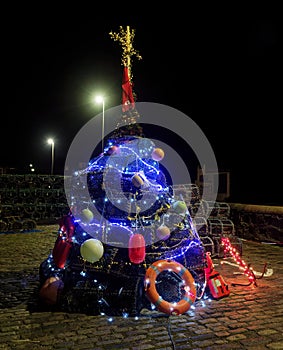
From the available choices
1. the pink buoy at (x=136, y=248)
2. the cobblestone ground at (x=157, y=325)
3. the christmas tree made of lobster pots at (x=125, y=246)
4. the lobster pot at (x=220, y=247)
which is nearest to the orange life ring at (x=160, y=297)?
the christmas tree made of lobster pots at (x=125, y=246)

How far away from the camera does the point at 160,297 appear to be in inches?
243

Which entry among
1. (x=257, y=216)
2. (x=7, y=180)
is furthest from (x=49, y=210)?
(x=257, y=216)

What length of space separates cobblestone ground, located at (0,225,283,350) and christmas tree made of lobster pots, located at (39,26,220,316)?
33 centimetres

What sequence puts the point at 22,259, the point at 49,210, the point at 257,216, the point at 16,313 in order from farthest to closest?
1. the point at 49,210
2. the point at 257,216
3. the point at 22,259
4. the point at 16,313

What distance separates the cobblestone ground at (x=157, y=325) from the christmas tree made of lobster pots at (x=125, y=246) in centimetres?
33

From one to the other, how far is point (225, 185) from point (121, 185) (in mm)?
14159

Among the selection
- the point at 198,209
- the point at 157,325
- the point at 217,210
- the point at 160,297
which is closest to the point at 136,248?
the point at 160,297

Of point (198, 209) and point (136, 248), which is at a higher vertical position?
point (198, 209)

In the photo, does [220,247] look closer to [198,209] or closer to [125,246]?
[198,209]

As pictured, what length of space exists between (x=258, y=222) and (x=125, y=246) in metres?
8.55

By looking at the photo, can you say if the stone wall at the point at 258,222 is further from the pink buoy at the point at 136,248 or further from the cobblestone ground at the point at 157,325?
the pink buoy at the point at 136,248

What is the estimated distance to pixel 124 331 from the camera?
5367 millimetres

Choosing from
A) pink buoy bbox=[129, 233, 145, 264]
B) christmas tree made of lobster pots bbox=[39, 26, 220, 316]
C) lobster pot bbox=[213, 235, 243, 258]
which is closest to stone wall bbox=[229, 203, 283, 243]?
lobster pot bbox=[213, 235, 243, 258]

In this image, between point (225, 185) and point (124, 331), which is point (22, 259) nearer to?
point (124, 331)
